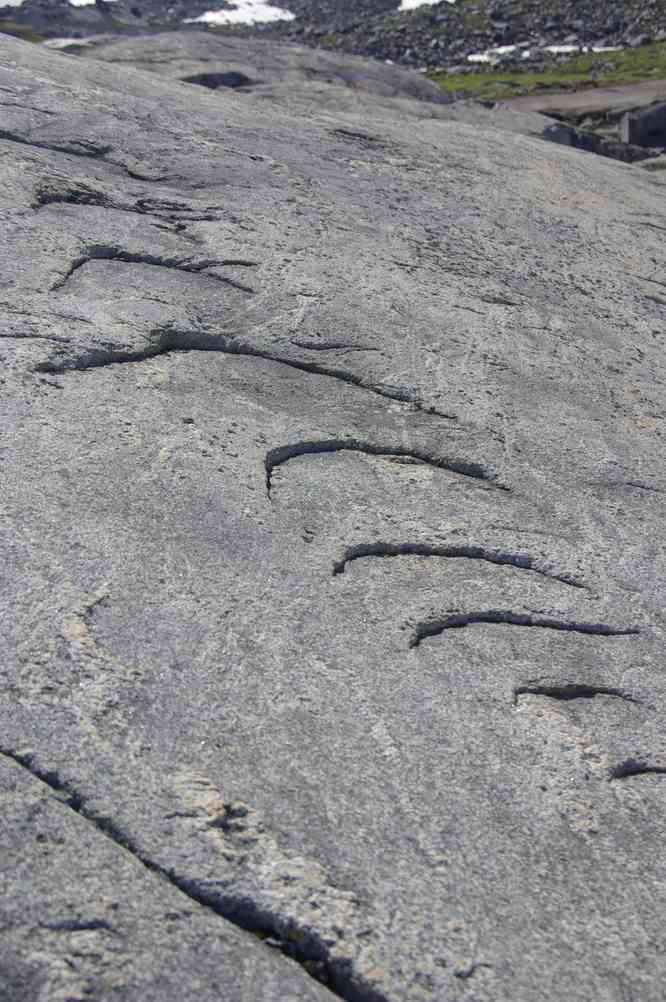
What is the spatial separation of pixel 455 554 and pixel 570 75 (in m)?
53.2

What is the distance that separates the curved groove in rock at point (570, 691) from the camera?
4.39 meters

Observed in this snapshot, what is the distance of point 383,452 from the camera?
225 inches

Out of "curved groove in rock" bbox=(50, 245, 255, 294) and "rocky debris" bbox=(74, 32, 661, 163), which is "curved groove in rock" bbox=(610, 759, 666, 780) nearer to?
"curved groove in rock" bbox=(50, 245, 255, 294)

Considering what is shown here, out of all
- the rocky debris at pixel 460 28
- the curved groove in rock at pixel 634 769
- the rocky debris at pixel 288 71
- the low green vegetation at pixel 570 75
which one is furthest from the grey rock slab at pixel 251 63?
the rocky debris at pixel 460 28

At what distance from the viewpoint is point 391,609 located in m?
4.55

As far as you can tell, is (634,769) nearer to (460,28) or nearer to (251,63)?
(251,63)

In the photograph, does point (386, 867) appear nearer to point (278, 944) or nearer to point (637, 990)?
point (278, 944)

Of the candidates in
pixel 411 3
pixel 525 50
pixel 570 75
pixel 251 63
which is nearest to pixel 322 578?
pixel 251 63

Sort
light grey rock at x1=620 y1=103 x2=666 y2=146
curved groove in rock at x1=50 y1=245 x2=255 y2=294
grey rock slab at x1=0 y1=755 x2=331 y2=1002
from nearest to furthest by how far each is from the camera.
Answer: grey rock slab at x1=0 y1=755 x2=331 y2=1002
curved groove in rock at x1=50 y1=245 x2=255 y2=294
light grey rock at x1=620 y1=103 x2=666 y2=146

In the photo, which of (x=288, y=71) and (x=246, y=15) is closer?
(x=288, y=71)

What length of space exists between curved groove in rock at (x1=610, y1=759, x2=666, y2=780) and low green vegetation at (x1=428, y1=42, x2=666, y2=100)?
144 feet

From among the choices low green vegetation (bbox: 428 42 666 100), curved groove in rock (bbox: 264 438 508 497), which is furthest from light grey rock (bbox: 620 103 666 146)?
curved groove in rock (bbox: 264 438 508 497)

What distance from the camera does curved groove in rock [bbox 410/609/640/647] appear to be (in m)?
4.54

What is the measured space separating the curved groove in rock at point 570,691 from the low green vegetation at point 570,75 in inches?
1714
